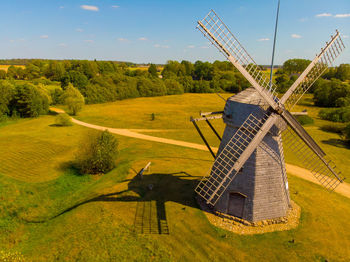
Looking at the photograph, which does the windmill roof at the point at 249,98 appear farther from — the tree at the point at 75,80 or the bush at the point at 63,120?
the tree at the point at 75,80

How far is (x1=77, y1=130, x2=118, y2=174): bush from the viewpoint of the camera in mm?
26469

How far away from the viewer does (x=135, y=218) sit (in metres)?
16.8

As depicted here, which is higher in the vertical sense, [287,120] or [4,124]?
[287,120]

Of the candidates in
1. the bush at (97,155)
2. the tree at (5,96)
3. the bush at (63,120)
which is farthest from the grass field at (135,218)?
the tree at (5,96)

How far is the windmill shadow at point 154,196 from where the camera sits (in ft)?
53.1

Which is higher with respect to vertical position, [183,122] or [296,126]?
[296,126]

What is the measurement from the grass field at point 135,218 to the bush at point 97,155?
4.74 feet

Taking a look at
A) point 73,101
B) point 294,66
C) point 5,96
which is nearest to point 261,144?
point 73,101

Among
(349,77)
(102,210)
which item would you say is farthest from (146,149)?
(349,77)

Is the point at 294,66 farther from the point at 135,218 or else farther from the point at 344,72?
the point at 135,218

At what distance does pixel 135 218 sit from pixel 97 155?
12.0 meters

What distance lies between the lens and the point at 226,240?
48.3 ft

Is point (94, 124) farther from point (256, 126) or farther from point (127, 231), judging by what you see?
point (256, 126)

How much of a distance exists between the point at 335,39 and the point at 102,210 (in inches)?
869
